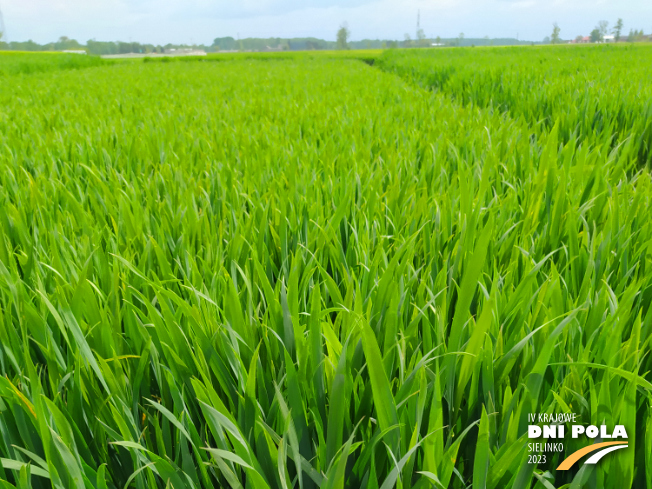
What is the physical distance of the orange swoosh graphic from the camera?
48 cm

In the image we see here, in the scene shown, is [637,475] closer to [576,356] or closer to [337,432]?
[576,356]

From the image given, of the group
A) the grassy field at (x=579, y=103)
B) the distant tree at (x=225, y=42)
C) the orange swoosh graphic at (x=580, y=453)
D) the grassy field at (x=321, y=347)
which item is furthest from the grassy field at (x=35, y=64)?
the distant tree at (x=225, y=42)

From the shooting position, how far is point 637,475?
1.66ft

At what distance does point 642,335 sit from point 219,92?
208 inches

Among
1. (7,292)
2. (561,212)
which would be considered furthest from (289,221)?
(561,212)

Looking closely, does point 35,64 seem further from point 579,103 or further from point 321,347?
point 321,347

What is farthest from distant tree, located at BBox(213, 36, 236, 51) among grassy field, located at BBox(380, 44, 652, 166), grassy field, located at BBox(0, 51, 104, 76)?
grassy field, located at BBox(380, 44, 652, 166)

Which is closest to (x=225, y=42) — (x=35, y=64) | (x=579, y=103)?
(x=35, y=64)

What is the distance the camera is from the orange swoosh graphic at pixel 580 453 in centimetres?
48

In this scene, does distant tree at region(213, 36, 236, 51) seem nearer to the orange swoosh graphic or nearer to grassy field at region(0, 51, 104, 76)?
grassy field at region(0, 51, 104, 76)

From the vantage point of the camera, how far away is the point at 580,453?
0.49 meters

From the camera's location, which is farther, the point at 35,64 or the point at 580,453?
the point at 35,64

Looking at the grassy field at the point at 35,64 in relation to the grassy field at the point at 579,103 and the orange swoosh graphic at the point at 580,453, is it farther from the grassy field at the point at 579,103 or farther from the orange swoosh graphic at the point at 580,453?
the orange swoosh graphic at the point at 580,453

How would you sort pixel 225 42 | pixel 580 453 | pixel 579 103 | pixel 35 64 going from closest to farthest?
pixel 580 453 → pixel 579 103 → pixel 35 64 → pixel 225 42
